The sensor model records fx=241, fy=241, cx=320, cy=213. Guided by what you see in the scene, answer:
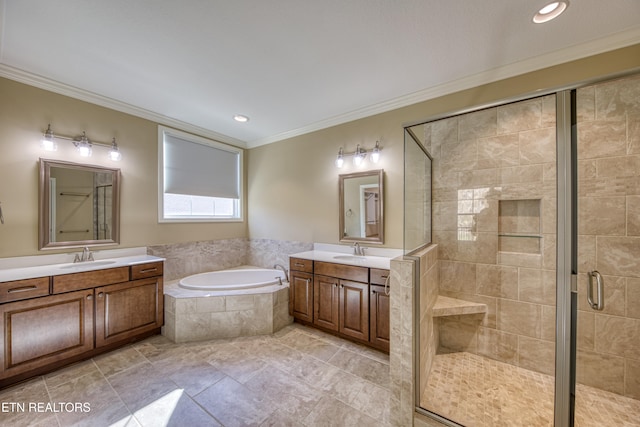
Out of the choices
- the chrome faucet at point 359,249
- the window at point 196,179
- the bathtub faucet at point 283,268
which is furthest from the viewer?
the bathtub faucet at point 283,268

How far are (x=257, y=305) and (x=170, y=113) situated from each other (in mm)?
2660

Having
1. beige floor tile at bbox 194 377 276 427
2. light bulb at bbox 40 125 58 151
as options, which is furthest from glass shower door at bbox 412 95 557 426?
light bulb at bbox 40 125 58 151

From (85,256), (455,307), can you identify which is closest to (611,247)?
(455,307)

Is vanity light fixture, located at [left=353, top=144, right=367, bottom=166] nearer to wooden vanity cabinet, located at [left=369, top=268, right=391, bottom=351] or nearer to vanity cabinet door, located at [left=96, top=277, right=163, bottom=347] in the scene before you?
wooden vanity cabinet, located at [left=369, top=268, right=391, bottom=351]

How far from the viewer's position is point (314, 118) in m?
3.25

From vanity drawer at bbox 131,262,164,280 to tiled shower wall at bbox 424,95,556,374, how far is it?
3.01m

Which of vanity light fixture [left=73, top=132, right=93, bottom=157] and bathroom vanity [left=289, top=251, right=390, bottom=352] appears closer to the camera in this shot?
bathroom vanity [left=289, top=251, right=390, bottom=352]

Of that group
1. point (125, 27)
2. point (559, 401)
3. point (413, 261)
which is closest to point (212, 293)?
point (413, 261)

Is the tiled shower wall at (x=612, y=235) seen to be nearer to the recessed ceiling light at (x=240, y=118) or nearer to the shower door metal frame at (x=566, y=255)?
the shower door metal frame at (x=566, y=255)

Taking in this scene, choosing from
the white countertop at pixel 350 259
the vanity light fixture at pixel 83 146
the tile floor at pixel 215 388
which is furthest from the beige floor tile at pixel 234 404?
the vanity light fixture at pixel 83 146

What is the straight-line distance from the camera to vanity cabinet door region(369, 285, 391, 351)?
2.32 m

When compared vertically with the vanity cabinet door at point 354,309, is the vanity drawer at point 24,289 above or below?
above

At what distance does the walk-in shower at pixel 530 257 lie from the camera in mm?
1327

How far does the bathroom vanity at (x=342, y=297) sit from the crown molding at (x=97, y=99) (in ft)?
7.77
